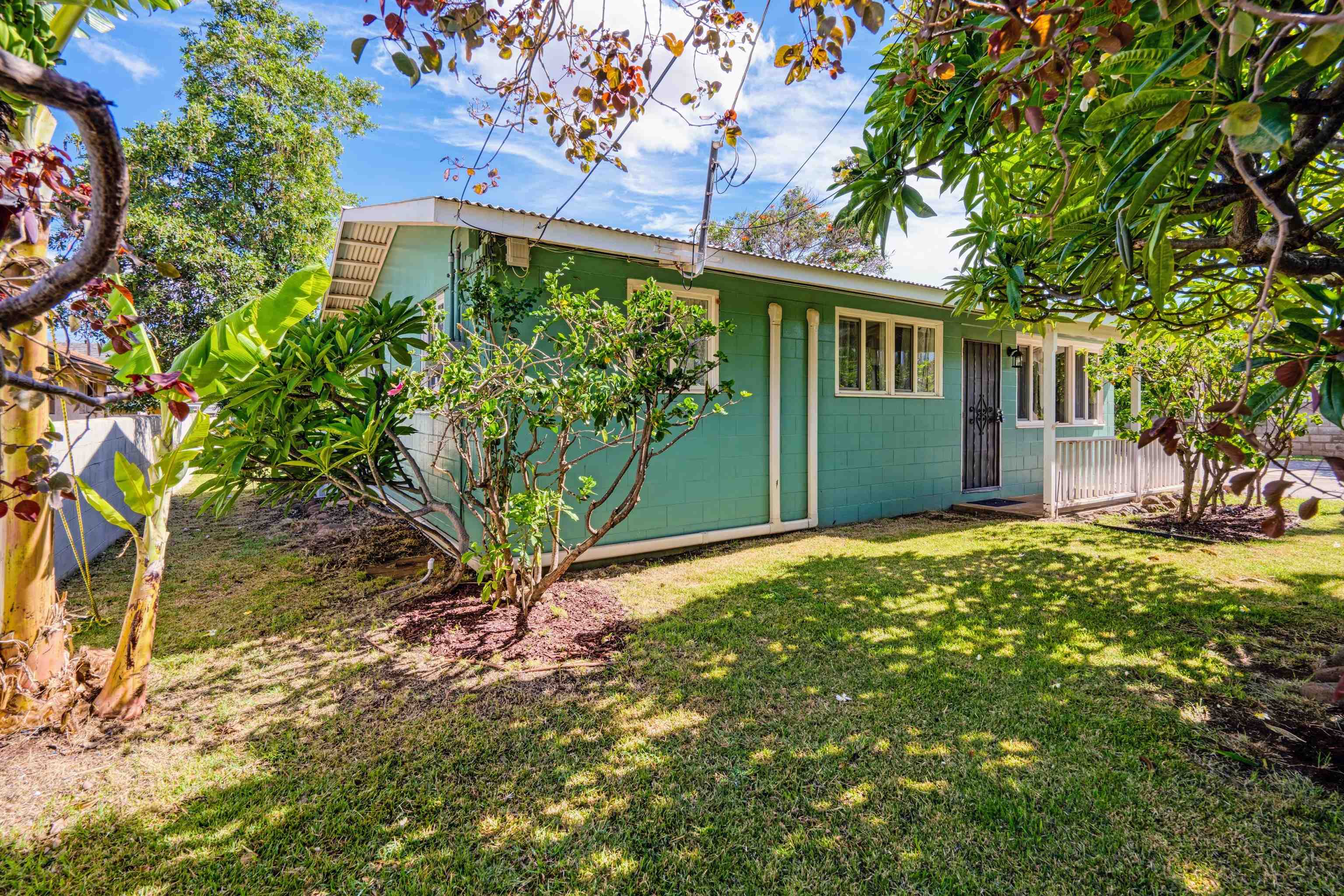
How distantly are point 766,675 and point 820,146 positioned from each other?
4.12 metres

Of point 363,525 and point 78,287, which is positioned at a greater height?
point 78,287

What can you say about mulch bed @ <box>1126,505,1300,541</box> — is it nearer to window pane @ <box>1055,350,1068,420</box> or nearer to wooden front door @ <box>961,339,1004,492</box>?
wooden front door @ <box>961,339,1004,492</box>

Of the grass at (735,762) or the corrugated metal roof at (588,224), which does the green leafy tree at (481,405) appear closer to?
the corrugated metal roof at (588,224)

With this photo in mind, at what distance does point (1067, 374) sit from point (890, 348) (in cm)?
464

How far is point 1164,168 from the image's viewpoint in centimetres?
167

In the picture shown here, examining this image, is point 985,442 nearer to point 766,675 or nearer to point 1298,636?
point 1298,636

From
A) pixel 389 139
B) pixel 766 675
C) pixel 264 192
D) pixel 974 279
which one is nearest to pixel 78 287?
pixel 766 675

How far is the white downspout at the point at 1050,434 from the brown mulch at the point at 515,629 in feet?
21.3

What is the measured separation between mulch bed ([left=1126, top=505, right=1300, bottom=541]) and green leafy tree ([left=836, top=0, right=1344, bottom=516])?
4377mm

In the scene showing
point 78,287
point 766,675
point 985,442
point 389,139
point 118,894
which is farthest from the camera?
point 985,442

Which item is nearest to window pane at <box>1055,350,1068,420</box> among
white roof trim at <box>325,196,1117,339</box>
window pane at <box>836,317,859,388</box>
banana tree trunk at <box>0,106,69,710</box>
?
white roof trim at <box>325,196,1117,339</box>

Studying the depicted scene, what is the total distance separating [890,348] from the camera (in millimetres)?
8422

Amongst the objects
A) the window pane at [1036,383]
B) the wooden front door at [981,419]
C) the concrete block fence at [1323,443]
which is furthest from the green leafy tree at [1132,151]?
the concrete block fence at [1323,443]

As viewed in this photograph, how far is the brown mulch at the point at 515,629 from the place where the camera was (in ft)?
13.2
